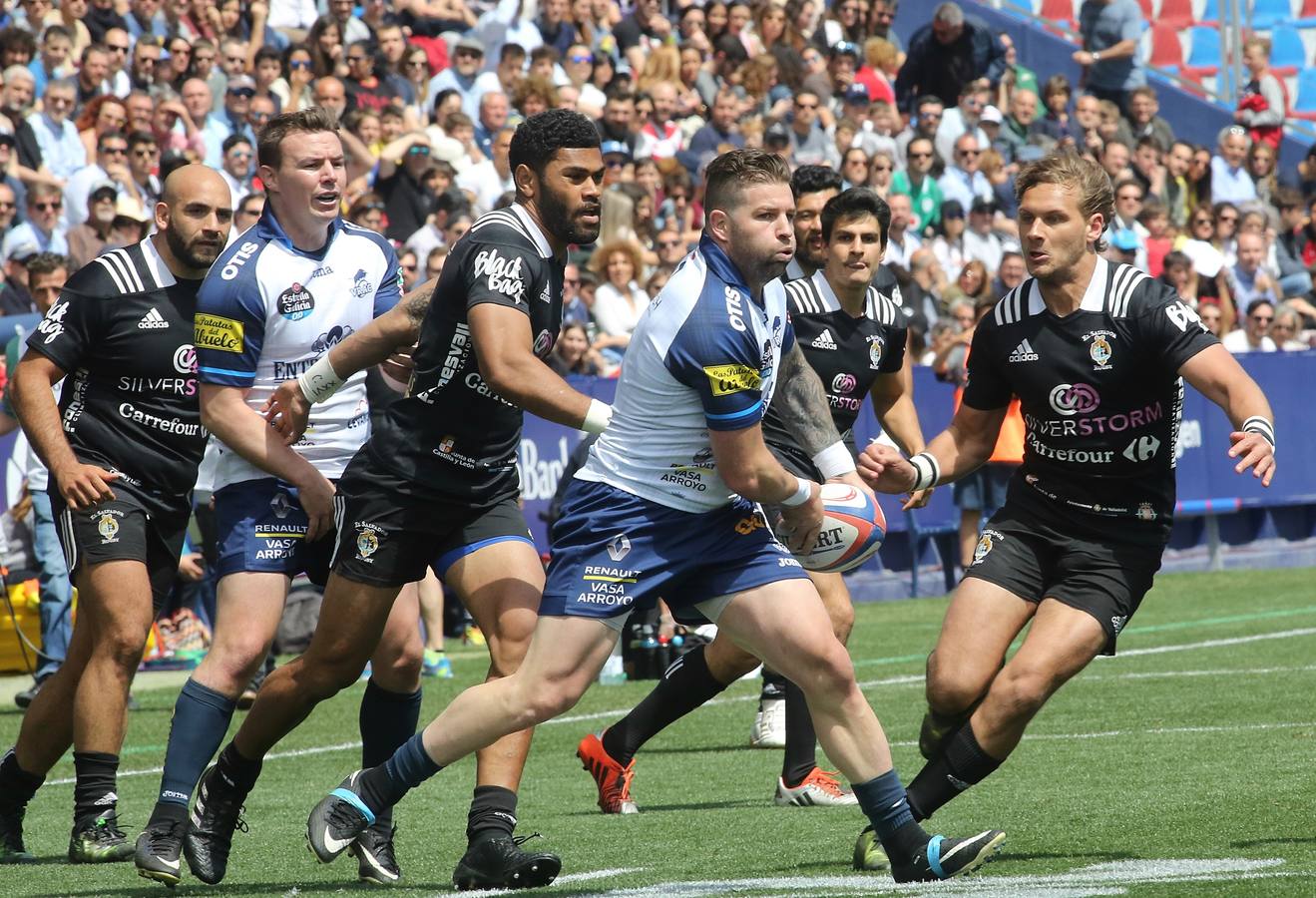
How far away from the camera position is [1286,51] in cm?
3034

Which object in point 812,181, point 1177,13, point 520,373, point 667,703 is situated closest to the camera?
point 520,373

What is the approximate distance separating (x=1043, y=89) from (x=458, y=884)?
68.2 feet

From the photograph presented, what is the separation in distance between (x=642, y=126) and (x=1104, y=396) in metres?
14.0

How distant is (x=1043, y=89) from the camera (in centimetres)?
2553

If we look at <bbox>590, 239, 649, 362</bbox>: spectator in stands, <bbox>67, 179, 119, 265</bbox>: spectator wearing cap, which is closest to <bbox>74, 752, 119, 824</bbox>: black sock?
<bbox>67, 179, 119, 265</bbox>: spectator wearing cap

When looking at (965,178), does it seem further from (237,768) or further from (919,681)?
(237,768)

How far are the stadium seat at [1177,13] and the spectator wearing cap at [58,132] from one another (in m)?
18.8

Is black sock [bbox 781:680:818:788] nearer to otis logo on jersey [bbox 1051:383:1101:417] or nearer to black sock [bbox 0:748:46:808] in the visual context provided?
otis logo on jersey [bbox 1051:383:1101:417]

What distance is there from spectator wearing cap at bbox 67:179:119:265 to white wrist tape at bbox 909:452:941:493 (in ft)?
29.8

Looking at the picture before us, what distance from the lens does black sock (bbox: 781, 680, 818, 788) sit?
8227 millimetres

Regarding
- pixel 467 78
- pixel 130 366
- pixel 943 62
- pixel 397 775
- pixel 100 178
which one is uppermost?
pixel 130 366

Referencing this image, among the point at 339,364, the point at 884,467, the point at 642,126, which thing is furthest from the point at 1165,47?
the point at 339,364

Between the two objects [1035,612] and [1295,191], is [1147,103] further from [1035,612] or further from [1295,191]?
[1035,612]

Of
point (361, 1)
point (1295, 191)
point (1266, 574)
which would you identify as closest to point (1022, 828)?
point (1266, 574)
